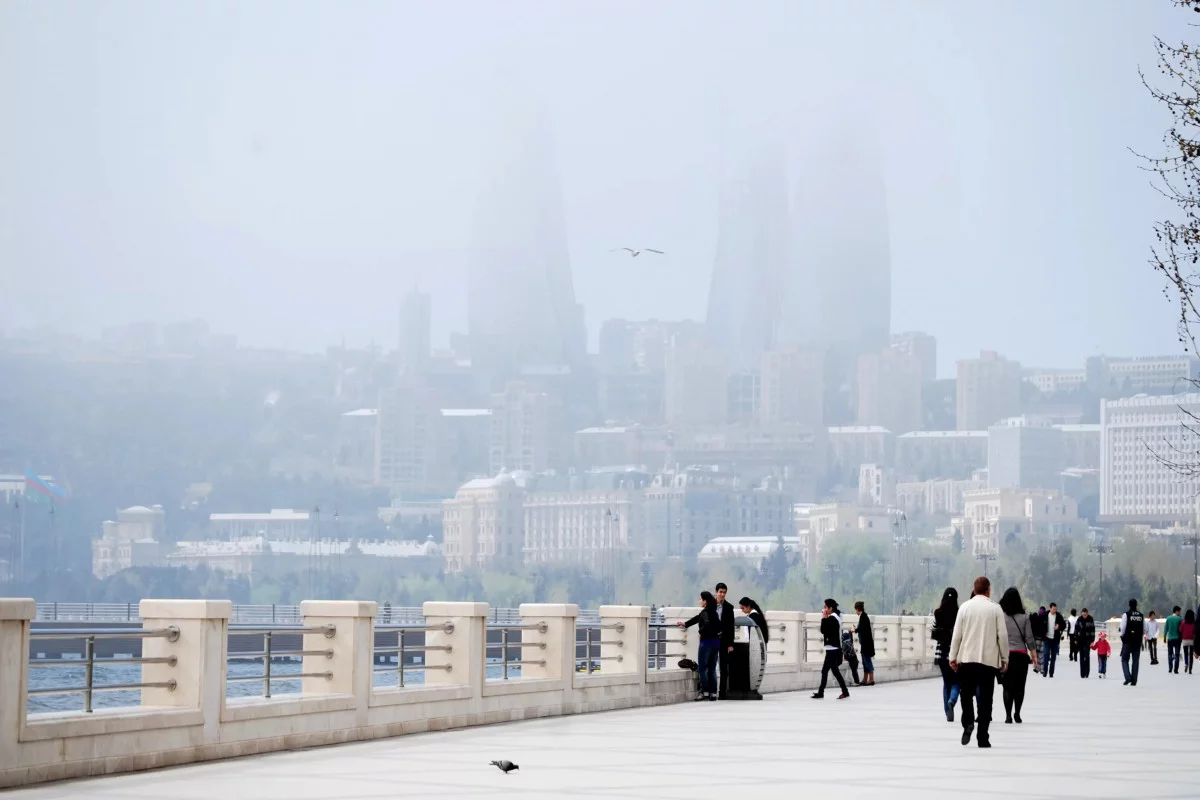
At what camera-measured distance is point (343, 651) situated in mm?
17984

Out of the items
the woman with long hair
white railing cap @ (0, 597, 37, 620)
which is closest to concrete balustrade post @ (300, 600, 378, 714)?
white railing cap @ (0, 597, 37, 620)

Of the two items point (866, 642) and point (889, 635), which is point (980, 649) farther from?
point (889, 635)

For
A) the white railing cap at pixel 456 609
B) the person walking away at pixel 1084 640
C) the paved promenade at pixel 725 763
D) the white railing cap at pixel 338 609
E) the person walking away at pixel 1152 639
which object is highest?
the white railing cap at pixel 338 609

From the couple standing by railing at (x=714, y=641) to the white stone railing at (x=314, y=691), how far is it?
1.07 feet

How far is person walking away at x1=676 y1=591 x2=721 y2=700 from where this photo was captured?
26.5m

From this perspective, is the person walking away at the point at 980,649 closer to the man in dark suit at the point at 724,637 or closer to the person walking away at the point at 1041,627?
the man in dark suit at the point at 724,637

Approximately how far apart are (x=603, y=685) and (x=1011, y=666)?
560 cm

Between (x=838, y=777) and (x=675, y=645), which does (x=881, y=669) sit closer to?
(x=675, y=645)

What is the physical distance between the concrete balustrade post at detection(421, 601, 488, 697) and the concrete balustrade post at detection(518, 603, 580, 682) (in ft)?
7.00

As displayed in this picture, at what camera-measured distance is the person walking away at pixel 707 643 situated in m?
26.5

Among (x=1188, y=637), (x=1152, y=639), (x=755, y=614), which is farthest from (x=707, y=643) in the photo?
(x=1152, y=639)

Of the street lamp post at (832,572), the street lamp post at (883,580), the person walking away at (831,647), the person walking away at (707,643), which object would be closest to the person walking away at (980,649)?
the person walking away at (707,643)

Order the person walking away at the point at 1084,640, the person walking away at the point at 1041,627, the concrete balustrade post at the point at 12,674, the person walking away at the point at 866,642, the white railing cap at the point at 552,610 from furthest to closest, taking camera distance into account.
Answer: the person walking away at the point at 1084,640 < the person walking away at the point at 1041,627 < the person walking away at the point at 866,642 < the white railing cap at the point at 552,610 < the concrete balustrade post at the point at 12,674

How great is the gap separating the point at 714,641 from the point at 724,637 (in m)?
0.17
